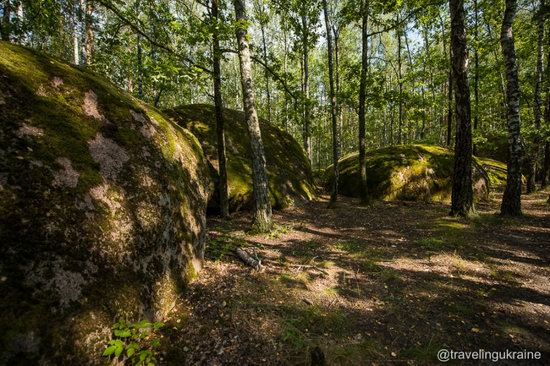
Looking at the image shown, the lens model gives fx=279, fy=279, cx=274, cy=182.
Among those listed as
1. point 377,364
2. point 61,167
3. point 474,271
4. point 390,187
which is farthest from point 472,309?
point 390,187

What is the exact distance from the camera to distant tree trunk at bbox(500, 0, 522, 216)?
30.6ft

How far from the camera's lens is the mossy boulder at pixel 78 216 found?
2.56 metres

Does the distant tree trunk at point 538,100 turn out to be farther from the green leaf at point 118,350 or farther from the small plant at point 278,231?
the green leaf at point 118,350

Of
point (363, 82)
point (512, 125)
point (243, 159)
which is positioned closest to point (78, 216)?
point (243, 159)

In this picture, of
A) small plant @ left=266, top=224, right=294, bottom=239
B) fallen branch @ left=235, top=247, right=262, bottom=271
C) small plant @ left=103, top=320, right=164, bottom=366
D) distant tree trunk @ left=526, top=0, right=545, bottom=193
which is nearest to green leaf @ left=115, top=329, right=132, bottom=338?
small plant @ left=103, top=320, right=164, bottom=366

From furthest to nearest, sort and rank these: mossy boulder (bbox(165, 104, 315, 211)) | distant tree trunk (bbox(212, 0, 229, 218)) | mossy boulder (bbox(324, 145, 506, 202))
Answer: mossy boulder (bbox(324, 145, 506, 202)) < mossy boulder (bbox(165, 104, 315, 211)) < distant tree trunk (bbox(212, 0, 229, 218))

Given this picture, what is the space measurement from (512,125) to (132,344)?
12256mm

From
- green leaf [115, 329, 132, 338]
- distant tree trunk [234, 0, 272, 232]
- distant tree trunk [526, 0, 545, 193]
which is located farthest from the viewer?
distant tree trunk [526, 0, 545, 193]

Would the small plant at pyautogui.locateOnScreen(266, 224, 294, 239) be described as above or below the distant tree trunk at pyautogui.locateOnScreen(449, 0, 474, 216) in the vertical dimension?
below

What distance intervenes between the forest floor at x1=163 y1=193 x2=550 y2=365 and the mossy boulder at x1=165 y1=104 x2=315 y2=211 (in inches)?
131

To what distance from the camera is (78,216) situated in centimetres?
318

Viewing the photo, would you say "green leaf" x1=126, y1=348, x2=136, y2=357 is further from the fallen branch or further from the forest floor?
the fallen branch

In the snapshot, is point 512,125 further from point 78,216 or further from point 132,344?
point 78,216

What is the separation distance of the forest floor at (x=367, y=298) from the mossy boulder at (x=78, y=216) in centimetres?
83
